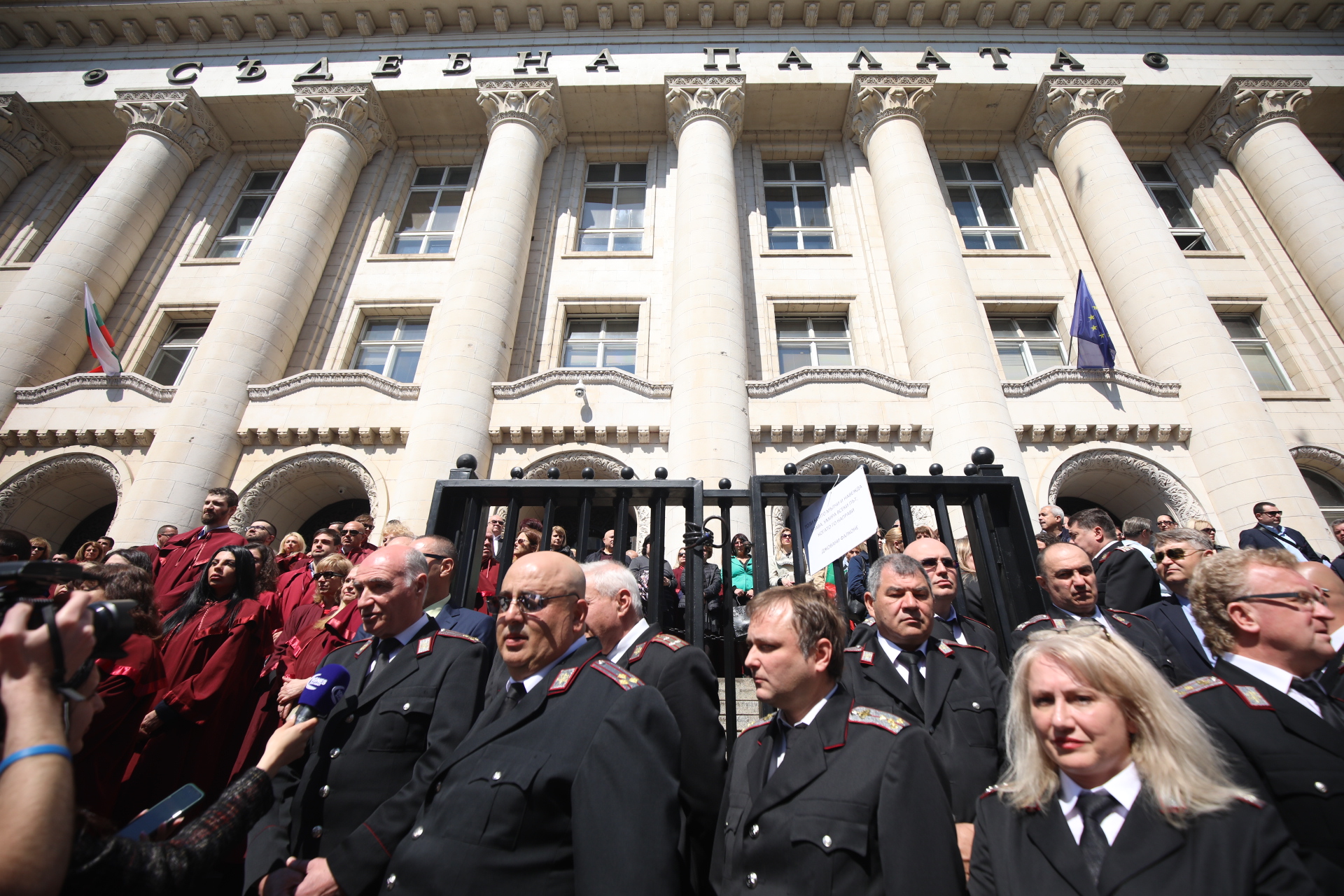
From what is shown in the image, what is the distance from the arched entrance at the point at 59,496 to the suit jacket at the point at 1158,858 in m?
14.4

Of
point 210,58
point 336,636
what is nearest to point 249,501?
point 336,636

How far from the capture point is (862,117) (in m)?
15.5

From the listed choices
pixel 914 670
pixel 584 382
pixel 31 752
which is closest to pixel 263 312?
pixel 584 382

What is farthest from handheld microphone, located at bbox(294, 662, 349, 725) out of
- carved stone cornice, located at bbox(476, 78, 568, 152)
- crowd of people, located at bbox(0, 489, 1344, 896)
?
carved stone cornice, located at bbox(476, 78, 568, 152)

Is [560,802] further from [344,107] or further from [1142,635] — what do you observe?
[344,107]

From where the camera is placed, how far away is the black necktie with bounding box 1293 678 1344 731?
2098mm

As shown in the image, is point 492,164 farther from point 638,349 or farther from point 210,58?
point 210,58

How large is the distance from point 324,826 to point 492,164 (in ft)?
48.8

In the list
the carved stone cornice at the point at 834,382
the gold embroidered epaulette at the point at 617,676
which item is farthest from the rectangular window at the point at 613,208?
the gold embroidered epaulette at the point at 617,676

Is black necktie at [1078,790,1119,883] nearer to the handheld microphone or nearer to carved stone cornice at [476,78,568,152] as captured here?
the handheld microphone

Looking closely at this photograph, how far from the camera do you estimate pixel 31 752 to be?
1308mm

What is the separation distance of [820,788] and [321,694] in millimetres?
1987

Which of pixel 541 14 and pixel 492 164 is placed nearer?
pixel 492 164

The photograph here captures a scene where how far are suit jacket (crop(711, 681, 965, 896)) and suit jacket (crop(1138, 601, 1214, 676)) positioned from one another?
2.45 meters
